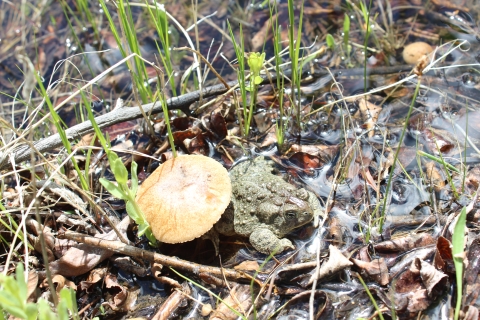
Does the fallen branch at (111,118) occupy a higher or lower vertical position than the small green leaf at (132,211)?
higher

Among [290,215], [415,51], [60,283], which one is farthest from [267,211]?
[415,51]

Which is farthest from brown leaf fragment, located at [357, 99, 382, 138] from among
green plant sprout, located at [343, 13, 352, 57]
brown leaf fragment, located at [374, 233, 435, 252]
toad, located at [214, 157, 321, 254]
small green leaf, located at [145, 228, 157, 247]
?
small green leaf, located at [145, 228, 157, 247]

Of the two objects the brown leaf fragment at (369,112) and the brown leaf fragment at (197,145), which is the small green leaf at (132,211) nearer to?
the brown leaf fragment at (197,145)

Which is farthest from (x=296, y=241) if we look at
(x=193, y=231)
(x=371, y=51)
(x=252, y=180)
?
(x=371, y=51)

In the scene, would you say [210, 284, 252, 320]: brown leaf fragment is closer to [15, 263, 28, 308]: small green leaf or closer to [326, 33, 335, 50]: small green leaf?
[15, 263, 28, 308]: small green leaf

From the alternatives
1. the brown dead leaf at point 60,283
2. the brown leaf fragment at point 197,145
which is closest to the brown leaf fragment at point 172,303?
the brown dead leaf at point 60,283

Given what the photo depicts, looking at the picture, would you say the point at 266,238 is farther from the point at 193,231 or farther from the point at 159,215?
the point at 159,215
